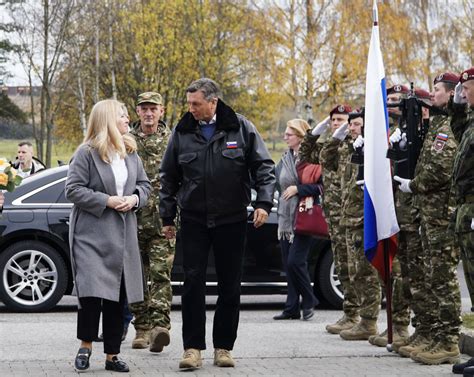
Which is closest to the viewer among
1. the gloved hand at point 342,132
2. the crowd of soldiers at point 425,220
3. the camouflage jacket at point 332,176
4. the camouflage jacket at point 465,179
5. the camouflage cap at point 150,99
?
the camouflage jacket at point 465,179

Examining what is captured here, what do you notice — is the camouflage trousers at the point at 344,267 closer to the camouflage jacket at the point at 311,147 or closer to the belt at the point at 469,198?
the camouflage jacket at the point at 311,147

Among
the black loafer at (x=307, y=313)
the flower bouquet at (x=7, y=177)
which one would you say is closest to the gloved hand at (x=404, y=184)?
the flower bouquet at (x=7, y=177)

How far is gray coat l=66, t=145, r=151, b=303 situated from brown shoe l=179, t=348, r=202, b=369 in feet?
1.79

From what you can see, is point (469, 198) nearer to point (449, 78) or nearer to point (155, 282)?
point (449, 78)

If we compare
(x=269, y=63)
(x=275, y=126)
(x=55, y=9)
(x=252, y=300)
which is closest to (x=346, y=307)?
(x=252, y=300)

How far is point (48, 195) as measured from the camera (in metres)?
12.1

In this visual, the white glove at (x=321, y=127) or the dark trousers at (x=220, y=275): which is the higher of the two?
the white glove at (x=321, y=127)

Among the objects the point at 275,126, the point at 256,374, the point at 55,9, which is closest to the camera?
the point at 256,374

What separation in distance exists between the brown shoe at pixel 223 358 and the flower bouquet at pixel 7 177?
200 cm

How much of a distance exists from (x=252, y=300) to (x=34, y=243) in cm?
304

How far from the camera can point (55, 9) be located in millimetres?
36375

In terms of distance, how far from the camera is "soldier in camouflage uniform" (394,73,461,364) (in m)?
7.92

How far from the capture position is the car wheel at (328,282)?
12.3 metres

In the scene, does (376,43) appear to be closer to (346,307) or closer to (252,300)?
(346,307)
